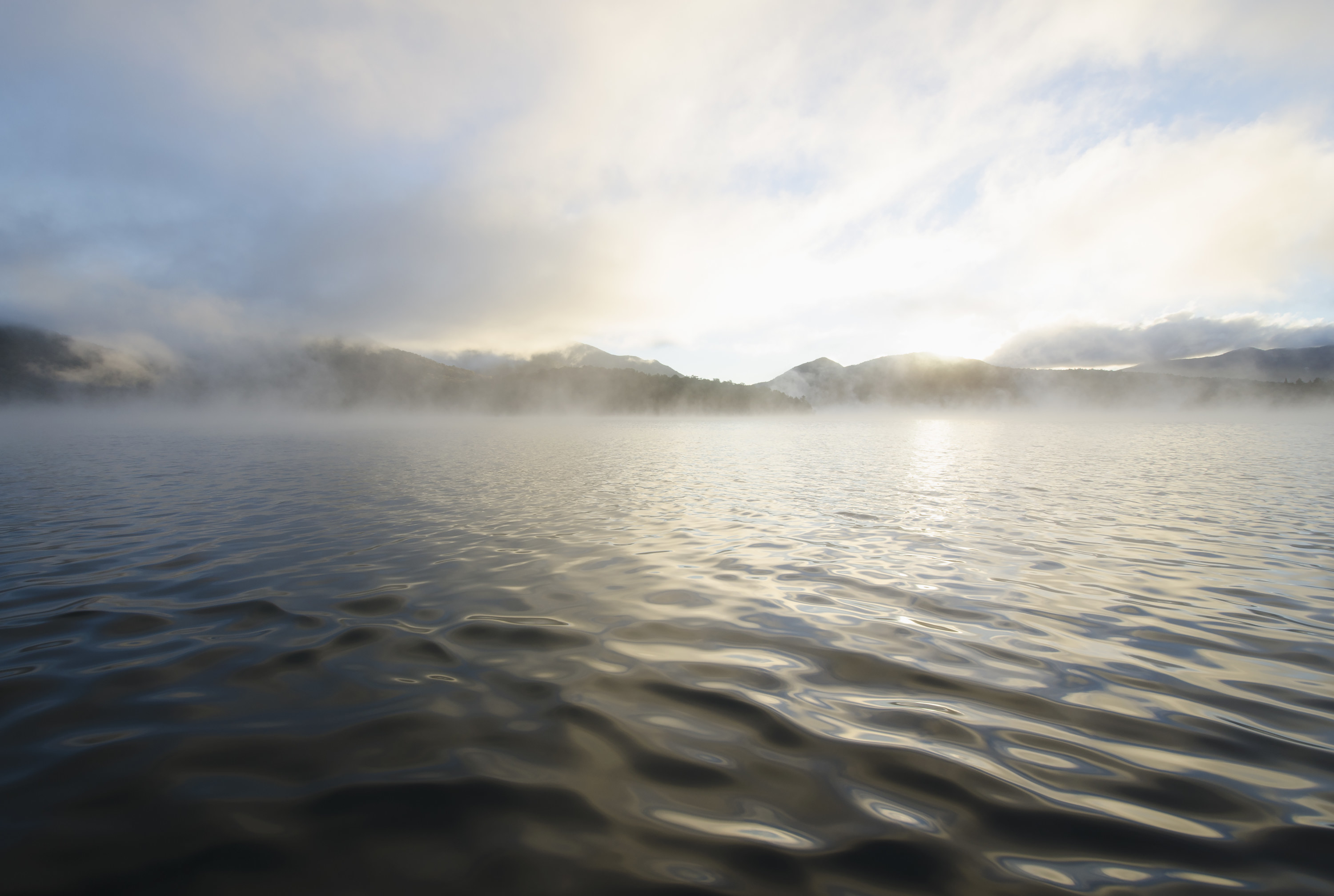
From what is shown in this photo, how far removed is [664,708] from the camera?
673cm

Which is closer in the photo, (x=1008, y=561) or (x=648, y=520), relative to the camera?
(x=1008, y=561)

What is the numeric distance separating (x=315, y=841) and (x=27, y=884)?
72.9 inches

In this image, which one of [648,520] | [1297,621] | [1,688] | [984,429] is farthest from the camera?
[984,429]

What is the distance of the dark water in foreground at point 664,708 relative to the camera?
4250mm

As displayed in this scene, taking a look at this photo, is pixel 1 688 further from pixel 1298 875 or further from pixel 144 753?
pixel 1298 875

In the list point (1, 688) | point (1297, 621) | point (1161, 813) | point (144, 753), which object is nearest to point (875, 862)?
point (1161, 813)

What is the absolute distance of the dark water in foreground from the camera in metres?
4.25

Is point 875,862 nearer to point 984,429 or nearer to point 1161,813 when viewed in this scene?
point 1161,813

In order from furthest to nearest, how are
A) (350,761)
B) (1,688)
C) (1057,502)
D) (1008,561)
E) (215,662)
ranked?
(1057,502)
(1008,561)
(215,662)
(1,688)
(350,761)

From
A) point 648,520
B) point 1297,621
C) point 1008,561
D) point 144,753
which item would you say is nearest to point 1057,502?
point 1008,561

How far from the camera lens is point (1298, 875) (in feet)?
13.6

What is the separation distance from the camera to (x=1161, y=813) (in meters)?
4.79

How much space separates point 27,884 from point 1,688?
4.95m

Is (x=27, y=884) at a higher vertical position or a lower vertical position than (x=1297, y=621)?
higher
